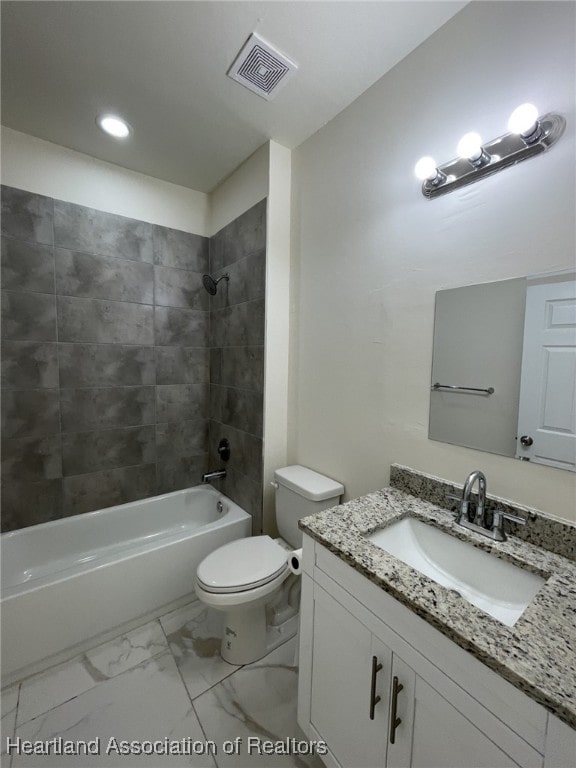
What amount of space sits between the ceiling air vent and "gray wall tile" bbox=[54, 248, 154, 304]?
1223 mm

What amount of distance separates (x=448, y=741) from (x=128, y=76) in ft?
8.03

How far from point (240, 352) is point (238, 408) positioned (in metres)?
0.38

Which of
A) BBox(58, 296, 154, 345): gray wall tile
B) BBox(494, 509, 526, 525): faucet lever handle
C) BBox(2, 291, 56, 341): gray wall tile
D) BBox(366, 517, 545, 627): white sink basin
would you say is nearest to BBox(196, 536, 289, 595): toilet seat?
BBox(366, 517, 545, 627): white sink basin

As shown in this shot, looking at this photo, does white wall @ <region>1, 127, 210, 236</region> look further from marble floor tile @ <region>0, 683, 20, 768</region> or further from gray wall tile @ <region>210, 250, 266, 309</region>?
marble floor tile @ <region>0, 683, 20, 768</region>

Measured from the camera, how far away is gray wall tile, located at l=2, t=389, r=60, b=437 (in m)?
1.78

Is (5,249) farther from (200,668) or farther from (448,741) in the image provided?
(448,741)

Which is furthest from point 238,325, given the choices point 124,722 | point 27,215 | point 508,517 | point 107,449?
point 124,722

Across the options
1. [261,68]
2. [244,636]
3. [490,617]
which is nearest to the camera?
[490,617]

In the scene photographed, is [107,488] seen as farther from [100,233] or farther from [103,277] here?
[100,233]

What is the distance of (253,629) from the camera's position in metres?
1.46

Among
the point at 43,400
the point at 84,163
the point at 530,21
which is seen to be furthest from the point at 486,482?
the point at 84,163

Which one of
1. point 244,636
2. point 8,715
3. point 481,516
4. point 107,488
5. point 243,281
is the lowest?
point 8,715

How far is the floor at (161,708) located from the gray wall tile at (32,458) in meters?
0.99

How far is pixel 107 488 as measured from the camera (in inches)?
83.0
